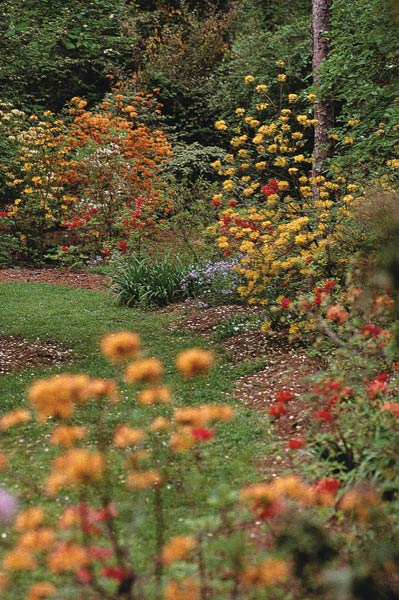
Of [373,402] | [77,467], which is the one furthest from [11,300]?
[77,467]

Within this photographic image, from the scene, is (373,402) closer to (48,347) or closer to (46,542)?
(46,542)

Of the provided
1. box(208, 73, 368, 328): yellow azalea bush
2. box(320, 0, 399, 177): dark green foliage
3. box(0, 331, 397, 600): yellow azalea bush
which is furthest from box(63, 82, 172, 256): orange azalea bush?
box(0, 331, 397, 600): yellow azalea bush

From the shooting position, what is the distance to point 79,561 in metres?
1.75

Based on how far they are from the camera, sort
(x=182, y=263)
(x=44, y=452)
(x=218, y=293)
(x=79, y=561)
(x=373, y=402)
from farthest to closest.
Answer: (x=182, y=263) → (x=218, y=293) → (x=44, y=452) → (x=373, y=402) → (x=79, y=561)

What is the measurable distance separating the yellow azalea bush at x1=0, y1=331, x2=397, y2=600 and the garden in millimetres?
10

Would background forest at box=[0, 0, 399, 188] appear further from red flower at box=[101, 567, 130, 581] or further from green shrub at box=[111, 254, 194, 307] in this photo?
red flower at box=[101, 567, 130, 581]

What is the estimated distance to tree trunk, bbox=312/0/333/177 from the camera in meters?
6.64

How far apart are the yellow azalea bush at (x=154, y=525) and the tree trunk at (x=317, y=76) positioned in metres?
3.97

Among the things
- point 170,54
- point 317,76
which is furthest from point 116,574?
point 170,54

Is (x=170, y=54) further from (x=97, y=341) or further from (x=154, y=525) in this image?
(x=154, y=525)

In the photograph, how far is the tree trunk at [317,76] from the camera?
6.64m

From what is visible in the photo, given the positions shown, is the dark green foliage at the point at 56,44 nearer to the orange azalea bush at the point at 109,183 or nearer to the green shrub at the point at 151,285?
the orange azalea bush at the point at 109,183

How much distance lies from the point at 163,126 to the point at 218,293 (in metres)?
7.24

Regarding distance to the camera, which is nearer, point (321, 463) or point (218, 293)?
point (321, 463)
